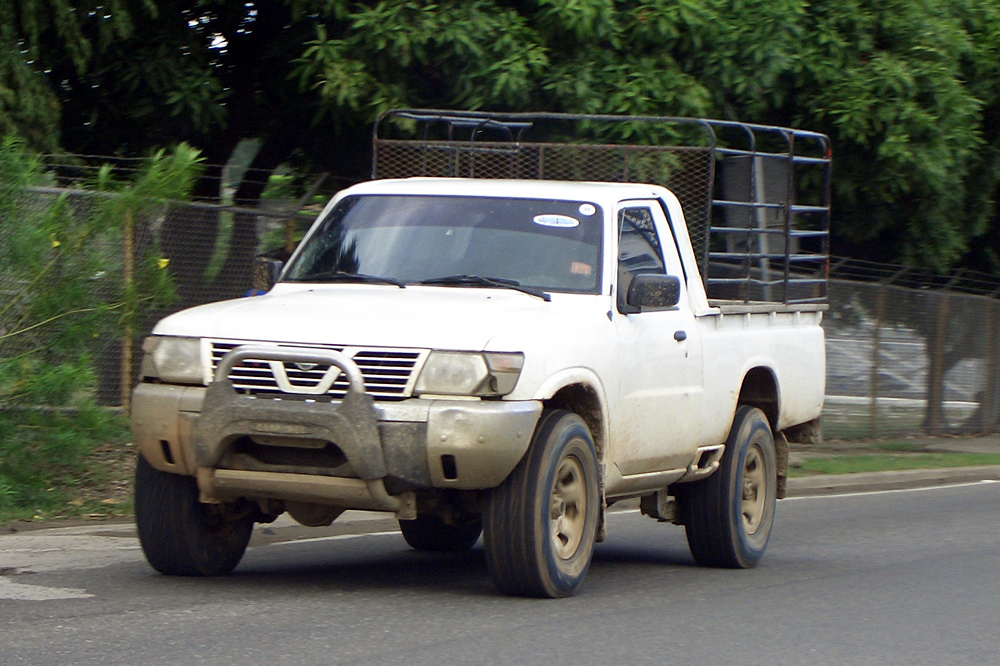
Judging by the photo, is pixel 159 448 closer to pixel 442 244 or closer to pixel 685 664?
pixel 442 244

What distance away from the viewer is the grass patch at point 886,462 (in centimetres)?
1570

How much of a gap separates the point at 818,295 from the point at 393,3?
4.65m

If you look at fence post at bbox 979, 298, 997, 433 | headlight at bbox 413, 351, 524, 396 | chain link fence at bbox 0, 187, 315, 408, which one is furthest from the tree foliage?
headlight at bbox 413, 351, 524, 396

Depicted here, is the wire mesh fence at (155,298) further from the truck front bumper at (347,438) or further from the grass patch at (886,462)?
the truck front bumper at (347,438)

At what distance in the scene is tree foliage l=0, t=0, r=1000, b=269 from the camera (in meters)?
12.9

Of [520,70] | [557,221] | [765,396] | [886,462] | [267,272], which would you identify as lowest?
[886,462]

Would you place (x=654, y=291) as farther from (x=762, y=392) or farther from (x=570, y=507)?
(x=762, y=392)

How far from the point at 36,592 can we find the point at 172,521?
690 mm

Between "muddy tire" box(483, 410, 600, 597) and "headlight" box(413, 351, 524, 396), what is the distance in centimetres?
49

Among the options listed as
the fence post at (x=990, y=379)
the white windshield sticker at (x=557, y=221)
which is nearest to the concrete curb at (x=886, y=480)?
the fence post at (x=990, y=379)

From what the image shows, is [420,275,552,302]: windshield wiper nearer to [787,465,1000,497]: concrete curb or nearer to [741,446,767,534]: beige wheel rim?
[741,446,767,534]: beige wheel rim

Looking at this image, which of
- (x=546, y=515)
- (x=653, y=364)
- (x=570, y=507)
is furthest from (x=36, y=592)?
(x=653, y=364)

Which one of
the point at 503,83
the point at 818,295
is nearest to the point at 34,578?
the point at 818,295

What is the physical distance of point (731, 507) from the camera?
885cm
